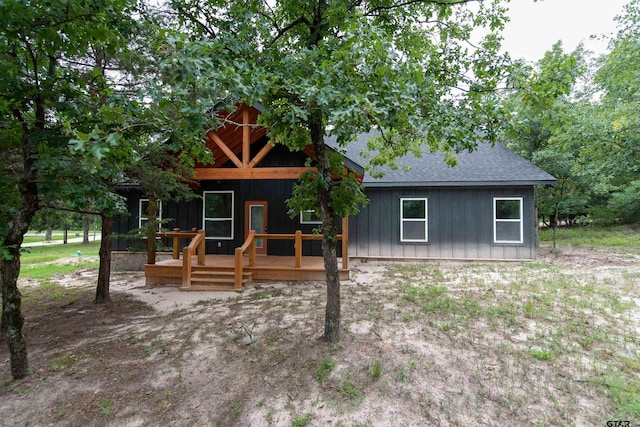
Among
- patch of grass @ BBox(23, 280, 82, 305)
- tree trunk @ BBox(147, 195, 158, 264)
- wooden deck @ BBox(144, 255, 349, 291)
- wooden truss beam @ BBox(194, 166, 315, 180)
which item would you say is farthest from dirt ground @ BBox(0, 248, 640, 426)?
wooden truss beam @ BBox(194, 166, 315, 180)

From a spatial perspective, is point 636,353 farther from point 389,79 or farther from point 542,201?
point 542,201

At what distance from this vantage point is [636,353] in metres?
3.63

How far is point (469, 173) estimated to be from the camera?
10383 millimetres

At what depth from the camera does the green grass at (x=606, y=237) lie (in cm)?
1385

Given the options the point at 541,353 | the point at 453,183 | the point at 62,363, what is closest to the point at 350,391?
the point at 541,353

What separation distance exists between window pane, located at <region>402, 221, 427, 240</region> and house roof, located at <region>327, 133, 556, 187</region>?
126 cm

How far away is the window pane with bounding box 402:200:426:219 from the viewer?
1049 centimetres

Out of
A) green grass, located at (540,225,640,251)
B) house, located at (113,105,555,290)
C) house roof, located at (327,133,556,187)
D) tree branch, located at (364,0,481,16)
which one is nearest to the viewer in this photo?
tree branch, located at (364,0,481,16)

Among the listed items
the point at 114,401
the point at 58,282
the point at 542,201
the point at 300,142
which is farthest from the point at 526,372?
the point at 542,201

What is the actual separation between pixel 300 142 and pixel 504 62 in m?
2.73

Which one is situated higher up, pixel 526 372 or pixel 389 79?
pixel 389 79

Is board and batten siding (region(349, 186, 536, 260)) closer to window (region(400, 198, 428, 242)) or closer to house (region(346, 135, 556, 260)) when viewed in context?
house (region(346, 135, 556, 260))

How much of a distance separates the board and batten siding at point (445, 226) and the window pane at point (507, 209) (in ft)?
0.66

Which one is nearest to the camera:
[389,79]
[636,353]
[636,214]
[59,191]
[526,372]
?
[389,79]
